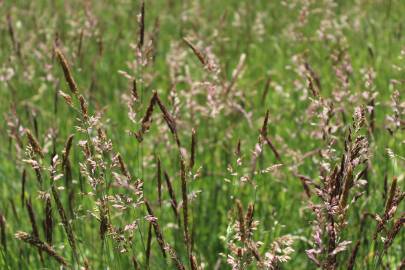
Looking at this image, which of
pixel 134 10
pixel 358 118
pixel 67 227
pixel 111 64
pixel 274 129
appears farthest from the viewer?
pixel 134 10

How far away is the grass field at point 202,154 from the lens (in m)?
1.47

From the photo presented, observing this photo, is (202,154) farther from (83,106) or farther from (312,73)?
(83,106)

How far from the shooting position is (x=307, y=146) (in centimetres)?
316

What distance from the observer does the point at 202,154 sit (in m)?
3.20

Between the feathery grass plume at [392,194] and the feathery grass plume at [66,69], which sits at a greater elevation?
the feathery grass plume at [66,69]

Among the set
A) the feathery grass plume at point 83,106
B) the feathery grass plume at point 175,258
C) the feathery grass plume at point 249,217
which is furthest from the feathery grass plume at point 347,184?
the feathery grass plume at point 83,106

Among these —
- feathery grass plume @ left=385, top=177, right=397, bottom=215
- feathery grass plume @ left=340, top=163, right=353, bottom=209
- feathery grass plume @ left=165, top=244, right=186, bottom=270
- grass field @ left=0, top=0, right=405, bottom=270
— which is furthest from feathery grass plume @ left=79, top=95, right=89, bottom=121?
feathery grass plume @ left=385, top=177, right=397, bottom=215

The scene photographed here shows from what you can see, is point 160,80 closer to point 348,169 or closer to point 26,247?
point 26,247

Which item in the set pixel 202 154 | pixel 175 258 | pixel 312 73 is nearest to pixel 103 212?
pixel 175 258

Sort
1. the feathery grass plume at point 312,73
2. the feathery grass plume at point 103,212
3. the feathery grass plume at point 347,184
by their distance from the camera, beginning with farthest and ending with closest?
1. the feathery grass plume at point 312,73
2. the feathery grass plume at point 103,212
3. the feathery grass plume at point 347,184

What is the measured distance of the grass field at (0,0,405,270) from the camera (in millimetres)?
1466

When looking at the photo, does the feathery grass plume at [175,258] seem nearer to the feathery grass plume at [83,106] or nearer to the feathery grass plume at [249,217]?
the feathery grass plume at [249,217]

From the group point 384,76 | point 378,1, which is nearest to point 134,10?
point 378,1

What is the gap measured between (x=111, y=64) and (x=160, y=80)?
432 mm
